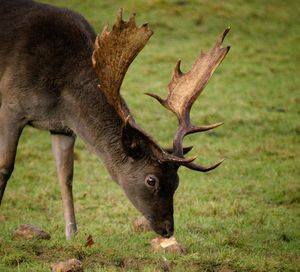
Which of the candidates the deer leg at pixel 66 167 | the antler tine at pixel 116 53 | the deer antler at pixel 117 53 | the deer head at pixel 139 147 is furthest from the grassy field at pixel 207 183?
the antler tine at pixel 116 53

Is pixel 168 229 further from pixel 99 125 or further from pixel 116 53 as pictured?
pixel 116 53

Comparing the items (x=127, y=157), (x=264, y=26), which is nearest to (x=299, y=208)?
(x=127, y=157)

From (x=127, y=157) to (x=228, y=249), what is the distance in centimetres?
145

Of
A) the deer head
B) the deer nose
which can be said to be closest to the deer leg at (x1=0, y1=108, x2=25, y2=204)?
the deer head

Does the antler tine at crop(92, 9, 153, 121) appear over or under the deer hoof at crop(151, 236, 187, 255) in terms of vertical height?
over

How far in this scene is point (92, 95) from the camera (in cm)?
795

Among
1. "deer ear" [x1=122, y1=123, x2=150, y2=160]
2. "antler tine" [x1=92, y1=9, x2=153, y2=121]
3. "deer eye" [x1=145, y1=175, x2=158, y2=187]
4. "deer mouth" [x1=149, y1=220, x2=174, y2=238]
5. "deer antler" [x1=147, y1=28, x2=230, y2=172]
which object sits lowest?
"deer mouth" [x1=149, y1=220, x2=174, y2=238]

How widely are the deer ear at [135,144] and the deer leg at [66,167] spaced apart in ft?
4.96

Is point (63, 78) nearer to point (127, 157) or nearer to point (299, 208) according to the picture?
point (127, 157)

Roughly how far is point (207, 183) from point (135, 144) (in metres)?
4.44

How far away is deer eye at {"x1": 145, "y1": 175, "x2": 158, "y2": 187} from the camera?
24.2ft

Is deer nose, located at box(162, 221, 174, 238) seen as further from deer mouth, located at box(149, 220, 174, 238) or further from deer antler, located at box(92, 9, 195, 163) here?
deer antler, located at box(92, 9, 195, 163)

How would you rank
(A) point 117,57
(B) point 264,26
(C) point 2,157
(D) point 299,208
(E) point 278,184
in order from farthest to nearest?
(B) point 264,26
(E) point 278,184
(D) point 299,208
(C) point 2,157
(A) point 117,57

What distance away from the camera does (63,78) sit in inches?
315
